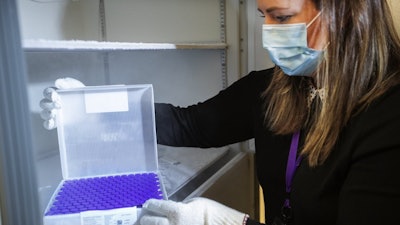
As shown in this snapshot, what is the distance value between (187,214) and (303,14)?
57 centimetres

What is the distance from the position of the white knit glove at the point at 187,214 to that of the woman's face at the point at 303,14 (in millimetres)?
483

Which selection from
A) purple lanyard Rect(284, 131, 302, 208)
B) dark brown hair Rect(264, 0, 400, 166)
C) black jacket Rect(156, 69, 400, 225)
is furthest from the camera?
purple lanyard Rect(284, 131, 302, 208)

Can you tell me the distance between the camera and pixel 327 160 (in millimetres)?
783

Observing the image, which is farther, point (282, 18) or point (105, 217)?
point (282, 18)

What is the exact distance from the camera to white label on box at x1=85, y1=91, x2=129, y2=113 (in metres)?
0.93

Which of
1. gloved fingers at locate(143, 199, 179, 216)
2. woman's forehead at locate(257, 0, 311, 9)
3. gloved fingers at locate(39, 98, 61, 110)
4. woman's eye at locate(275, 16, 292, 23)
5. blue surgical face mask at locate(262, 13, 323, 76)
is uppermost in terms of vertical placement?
woman's forehead at locate(257, 0, 311, 9)

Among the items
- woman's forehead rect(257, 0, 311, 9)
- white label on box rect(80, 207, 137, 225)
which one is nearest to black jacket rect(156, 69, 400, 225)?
woman's forehead rect(257, 0, 311, 9)

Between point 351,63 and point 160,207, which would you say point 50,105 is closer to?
point 160,207

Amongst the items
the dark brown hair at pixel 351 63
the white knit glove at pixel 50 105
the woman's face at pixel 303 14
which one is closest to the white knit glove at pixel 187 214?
the dark brown hair at pixel 351 63

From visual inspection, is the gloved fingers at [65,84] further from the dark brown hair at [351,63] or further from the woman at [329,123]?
the dark brown hair at [351,63]

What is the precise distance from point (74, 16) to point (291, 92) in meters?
1.13

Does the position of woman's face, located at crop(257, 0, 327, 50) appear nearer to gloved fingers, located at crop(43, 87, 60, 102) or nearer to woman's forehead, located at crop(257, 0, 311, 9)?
woman's forehead, located at crop(257, 0, 311, 9)

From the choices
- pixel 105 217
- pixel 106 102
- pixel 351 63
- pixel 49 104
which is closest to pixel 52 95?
pixel 49 104

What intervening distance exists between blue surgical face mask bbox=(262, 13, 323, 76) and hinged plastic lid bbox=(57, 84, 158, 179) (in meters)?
0.37
